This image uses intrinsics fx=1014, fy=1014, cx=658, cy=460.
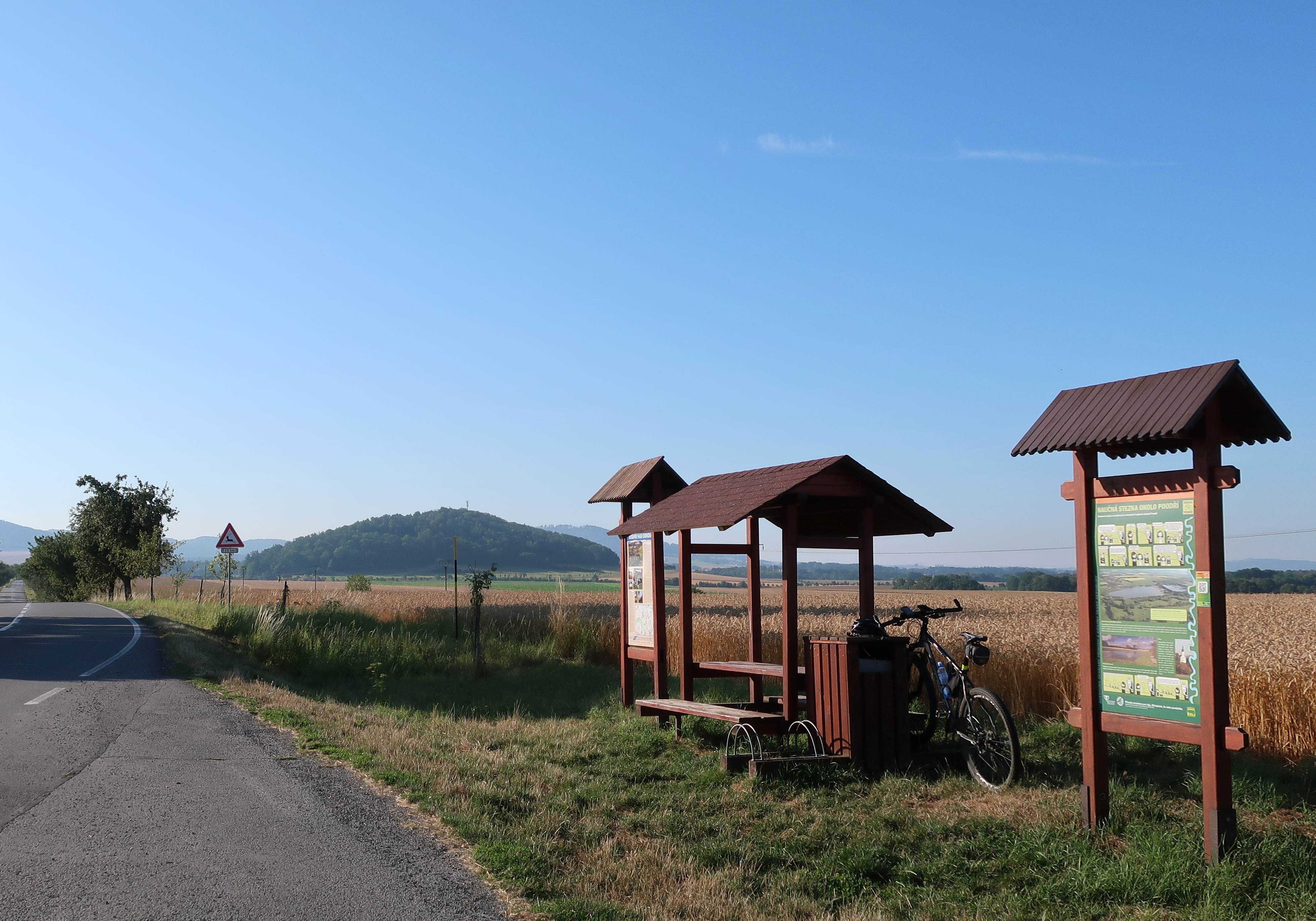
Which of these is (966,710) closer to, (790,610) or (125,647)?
(790,610)

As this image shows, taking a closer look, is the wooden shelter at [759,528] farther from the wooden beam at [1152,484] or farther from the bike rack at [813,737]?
the wooden beam at [1152,484]

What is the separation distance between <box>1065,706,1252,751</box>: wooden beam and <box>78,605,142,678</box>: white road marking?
14642mm

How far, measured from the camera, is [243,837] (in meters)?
6.49

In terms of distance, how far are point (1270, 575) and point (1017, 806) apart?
85330 millimetres

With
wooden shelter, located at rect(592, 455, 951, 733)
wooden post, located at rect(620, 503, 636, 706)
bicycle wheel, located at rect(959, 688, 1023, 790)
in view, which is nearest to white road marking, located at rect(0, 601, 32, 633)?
wooden post, located at rect(620, 503, 636, 706)

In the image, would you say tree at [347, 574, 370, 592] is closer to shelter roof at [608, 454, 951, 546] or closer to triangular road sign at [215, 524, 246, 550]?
triangular road sign at [215, 524, 246, 550]

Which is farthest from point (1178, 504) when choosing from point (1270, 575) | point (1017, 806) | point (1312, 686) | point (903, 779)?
point (1270, 575)

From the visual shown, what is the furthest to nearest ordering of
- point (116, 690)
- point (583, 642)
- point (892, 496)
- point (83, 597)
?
point (83, 597) → point (583, 642) → point (116, 690) → point (892, 496)

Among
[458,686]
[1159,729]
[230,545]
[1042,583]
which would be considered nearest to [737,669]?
[1159,729]

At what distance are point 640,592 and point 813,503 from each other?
9.94ft

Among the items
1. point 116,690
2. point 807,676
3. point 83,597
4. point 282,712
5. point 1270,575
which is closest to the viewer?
point 807,676

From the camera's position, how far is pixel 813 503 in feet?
32.8

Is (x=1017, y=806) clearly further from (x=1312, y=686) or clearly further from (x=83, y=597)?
(x=83, y=597)

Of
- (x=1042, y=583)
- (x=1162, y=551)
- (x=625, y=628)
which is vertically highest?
(x=1162, y=551)
